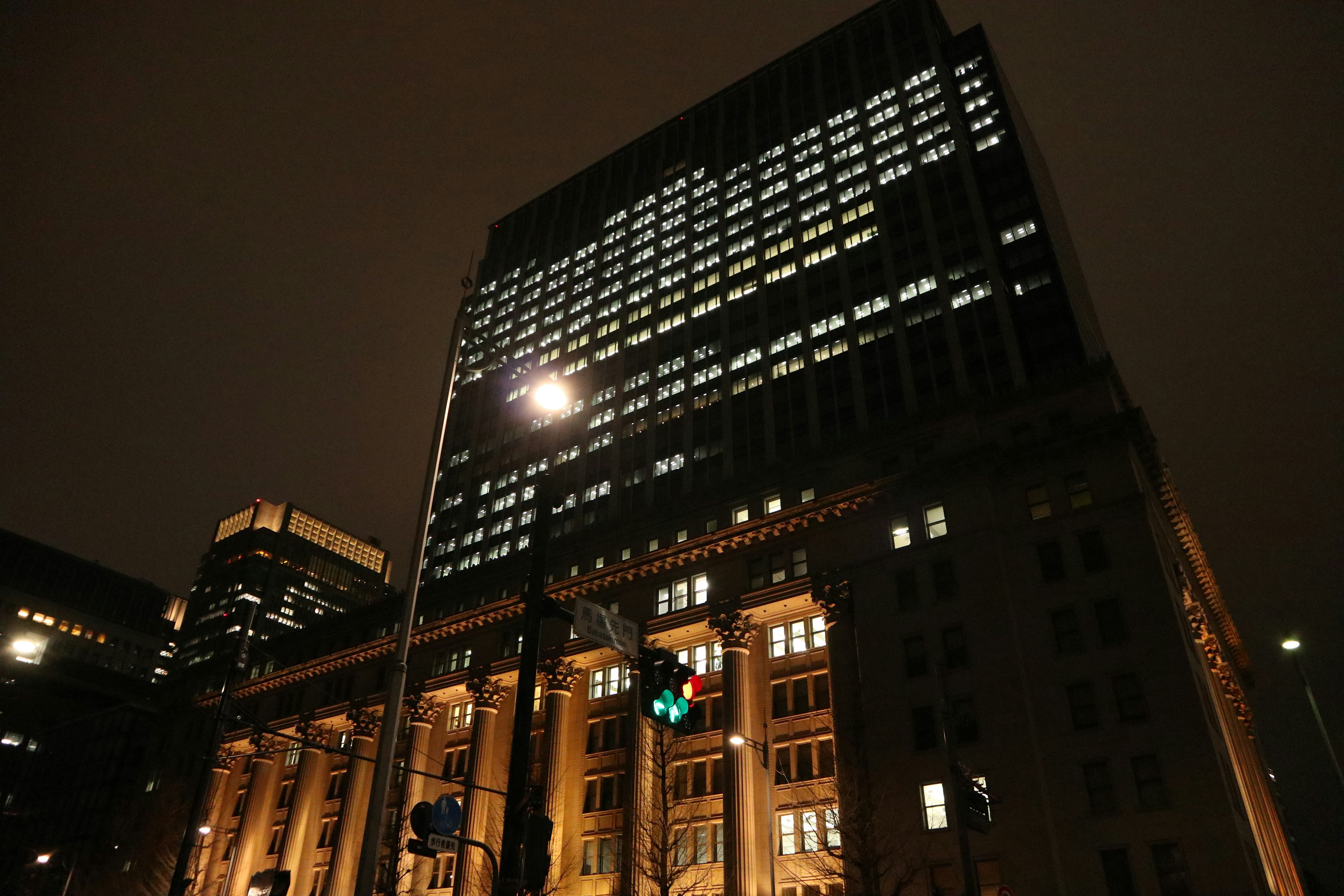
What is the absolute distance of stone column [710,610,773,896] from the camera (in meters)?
45.6

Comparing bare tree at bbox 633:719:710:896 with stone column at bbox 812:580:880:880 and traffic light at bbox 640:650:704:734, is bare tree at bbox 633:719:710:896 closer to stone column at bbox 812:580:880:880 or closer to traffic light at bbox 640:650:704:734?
stone column at bbox 812:580:880:880

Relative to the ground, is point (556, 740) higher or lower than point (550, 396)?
higher

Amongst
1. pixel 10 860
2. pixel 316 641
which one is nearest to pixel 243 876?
pixel 316 641

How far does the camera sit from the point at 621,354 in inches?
4190

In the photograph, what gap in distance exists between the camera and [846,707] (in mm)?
48500

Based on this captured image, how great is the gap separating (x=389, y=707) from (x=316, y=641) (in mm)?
81573

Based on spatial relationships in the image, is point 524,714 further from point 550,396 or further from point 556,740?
point 556,740

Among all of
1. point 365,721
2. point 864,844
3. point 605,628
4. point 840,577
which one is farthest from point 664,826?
point 365,721

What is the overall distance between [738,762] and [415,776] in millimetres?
32433

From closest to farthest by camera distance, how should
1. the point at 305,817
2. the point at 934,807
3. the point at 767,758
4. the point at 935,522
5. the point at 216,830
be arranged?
the point at 767,758 < the point at 934,807 < the point at 935,522 < the point at 305,817 < the point at 216,830

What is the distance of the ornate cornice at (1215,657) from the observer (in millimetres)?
55688

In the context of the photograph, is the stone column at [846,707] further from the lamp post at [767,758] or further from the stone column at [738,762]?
the stone column at [738,762]

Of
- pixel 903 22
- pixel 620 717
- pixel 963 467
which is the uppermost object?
pixel 903 22

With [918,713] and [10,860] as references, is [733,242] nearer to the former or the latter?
[918,713]
